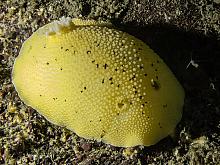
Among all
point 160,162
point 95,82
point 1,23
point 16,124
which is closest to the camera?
point 95,82

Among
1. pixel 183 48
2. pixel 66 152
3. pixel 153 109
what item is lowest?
pixel 66 152

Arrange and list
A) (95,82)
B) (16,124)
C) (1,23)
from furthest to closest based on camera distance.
Result: (1,23)
(16,124)
(95,82)

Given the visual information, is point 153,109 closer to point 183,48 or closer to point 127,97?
point 127,97

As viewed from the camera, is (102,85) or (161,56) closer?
(102,85)

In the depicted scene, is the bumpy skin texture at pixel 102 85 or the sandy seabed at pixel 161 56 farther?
the sandy seabed at pixel 161 56

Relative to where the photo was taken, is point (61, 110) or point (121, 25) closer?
point (61, 110)

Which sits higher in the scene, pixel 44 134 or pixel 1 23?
pixel 1 23

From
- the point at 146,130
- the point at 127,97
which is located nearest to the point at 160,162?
the point at 146,130

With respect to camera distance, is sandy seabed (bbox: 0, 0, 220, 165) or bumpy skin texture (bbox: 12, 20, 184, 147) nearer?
bumpy skin texture (bbox: 12, 20, 184, 147)
